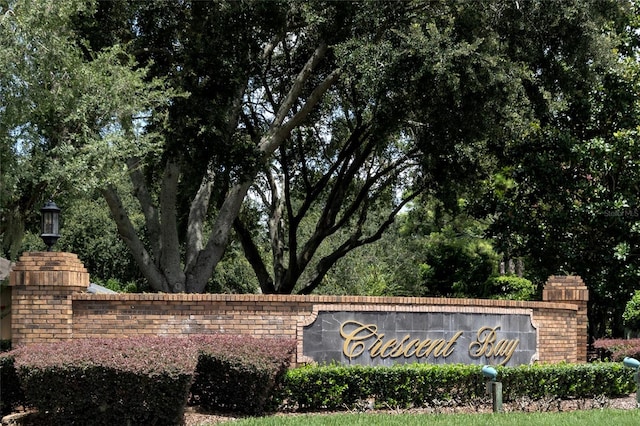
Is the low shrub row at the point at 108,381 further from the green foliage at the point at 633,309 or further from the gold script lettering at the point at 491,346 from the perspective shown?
the green foliage at the point at 633,309

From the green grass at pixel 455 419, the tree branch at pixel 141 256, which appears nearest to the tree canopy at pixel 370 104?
the tree branch at pixel 141 256

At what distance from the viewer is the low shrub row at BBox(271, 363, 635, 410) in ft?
38.7

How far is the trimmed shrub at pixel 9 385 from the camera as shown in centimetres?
1094

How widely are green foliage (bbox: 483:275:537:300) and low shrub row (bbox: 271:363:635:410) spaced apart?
9866mm

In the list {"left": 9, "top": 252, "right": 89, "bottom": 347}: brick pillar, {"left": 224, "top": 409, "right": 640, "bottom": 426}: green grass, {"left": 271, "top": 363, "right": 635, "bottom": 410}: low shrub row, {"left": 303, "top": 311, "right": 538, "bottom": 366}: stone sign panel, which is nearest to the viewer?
{"left": 224, "top": 409, "right": 640, "bottom": 426}: green grass

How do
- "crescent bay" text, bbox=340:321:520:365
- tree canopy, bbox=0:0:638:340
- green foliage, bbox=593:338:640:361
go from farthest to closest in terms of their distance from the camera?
1. green foliage, bbox=593:338:640:361
2. tree canopy, bbox=0:0:638:340
3. "crescent bay" text, bbox=340:321:520:365

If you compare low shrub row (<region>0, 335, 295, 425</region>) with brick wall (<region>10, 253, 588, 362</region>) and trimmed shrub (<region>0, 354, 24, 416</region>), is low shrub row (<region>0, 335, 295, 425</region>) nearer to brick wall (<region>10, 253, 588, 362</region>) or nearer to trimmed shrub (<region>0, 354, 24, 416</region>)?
trimmed shrub (<region>0, 354, 24, 416</region>)

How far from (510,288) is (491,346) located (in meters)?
10.0

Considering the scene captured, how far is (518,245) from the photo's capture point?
67.7 feet

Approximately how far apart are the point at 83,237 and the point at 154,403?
100 feet

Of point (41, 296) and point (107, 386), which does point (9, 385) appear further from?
point (107, 386)

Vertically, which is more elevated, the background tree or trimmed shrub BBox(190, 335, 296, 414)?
the background tree

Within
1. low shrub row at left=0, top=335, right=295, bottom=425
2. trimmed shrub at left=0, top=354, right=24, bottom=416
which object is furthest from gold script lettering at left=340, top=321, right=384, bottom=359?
trimmed shrub at left=0, top=354, right=24, bottom=416

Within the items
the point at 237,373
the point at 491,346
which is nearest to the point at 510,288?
the point at 491,346
